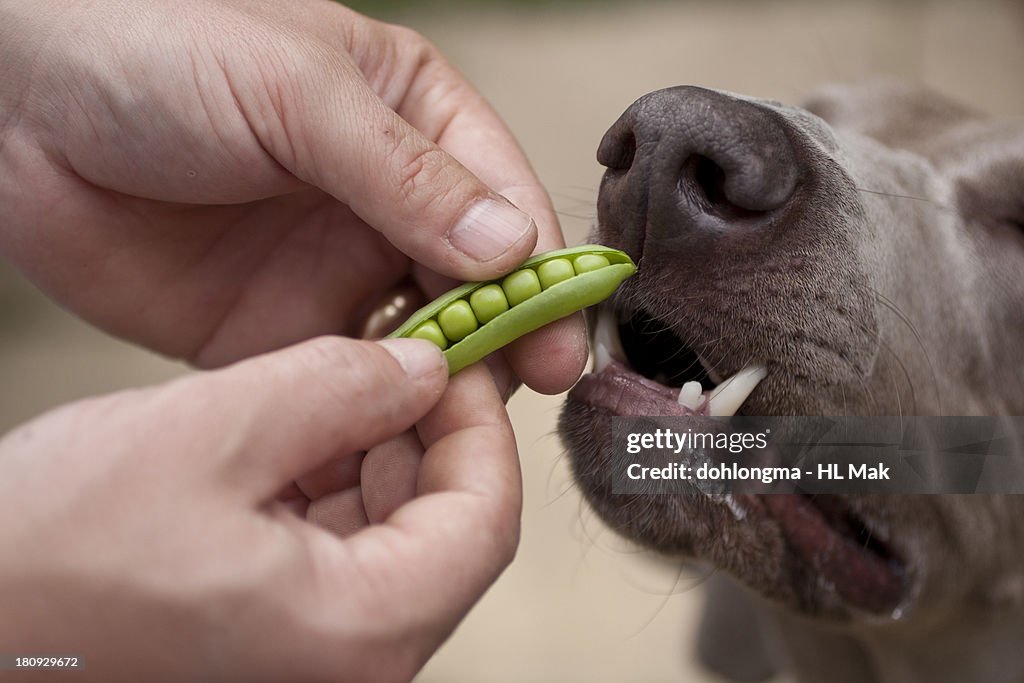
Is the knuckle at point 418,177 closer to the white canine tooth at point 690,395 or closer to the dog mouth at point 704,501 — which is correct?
the dog mouth at point 704,501

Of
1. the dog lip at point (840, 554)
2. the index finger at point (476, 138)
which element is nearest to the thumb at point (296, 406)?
the index finger at point (476, 138)

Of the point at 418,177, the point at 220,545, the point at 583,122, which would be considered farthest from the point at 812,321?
the point at 583,122

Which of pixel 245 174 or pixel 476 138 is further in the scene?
pixel 476 138

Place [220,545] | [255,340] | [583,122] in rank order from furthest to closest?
1. [583,122]
2. [255,340]
3. [220,545]

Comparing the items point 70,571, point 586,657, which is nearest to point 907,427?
point 70,571

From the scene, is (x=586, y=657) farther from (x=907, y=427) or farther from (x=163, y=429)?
(x=163, y=429)

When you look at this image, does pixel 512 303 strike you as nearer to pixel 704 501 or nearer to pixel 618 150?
pixel 618 150

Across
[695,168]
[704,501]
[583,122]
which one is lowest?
[583,122]

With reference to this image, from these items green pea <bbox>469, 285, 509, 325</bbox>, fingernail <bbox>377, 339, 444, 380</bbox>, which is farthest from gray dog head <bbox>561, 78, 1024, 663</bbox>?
fingernail <bbox>377, 339, 444, 380</bbox>
